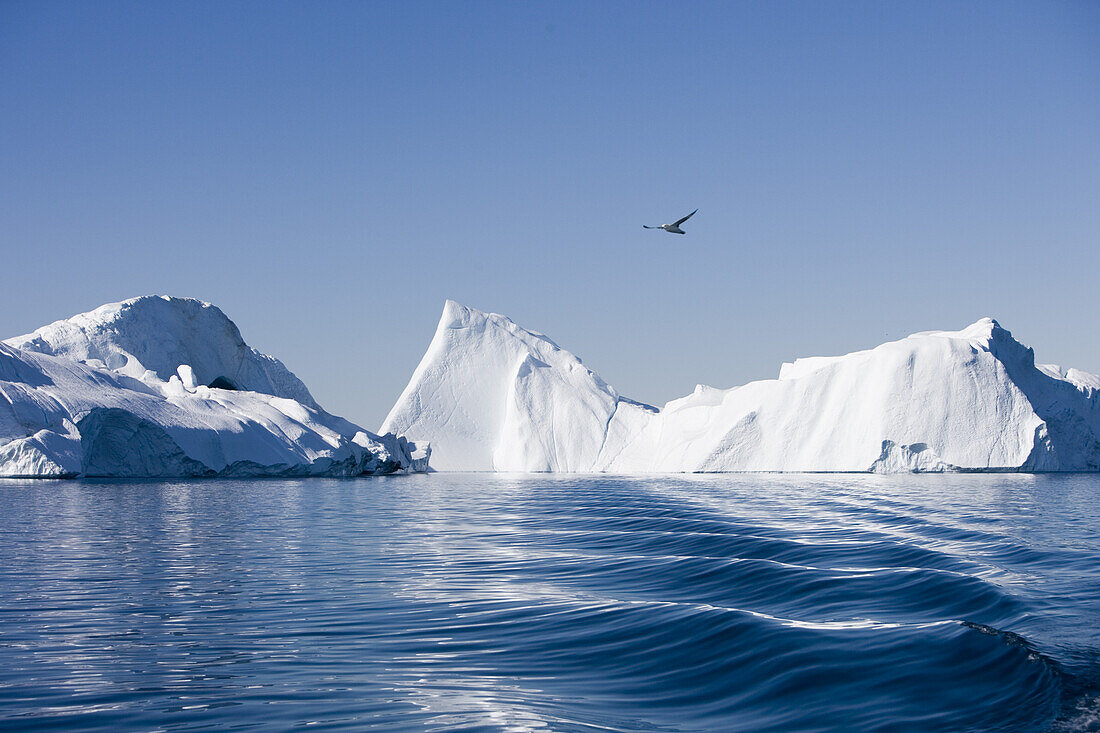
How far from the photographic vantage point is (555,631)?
6.27 metres

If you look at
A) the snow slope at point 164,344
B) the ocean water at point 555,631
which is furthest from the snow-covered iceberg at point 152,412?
the ocean water at point 555,631

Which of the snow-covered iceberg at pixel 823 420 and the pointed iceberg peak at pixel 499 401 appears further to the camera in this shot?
the pointed iceberg peak at pixel 499 401

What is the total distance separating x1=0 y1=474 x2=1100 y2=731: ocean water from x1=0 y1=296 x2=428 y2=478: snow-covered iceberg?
21.4 m

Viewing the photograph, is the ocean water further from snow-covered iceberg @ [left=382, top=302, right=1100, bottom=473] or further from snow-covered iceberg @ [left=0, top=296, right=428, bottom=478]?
snow-covered iceberg @ [left=382, top=302, right=1100, bottom=473]

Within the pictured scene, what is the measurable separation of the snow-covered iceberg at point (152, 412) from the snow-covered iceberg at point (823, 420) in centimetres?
1837

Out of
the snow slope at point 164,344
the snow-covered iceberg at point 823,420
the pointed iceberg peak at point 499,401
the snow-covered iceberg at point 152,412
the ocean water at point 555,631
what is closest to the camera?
the ocean water at point 555,631

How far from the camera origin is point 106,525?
47.4 ft

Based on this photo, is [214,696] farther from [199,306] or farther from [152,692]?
[199,306]

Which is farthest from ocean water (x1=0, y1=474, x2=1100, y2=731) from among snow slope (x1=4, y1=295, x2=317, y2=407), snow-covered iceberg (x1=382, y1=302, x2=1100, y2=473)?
snow slope (x1=4, y1=295, x2=317, y2=407)

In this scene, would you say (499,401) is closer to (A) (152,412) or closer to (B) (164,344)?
(B) (164,344)

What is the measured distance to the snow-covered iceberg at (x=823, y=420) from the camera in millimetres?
41781

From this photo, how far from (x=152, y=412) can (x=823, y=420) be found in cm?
3167

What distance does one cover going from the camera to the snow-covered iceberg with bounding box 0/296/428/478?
32.3 m

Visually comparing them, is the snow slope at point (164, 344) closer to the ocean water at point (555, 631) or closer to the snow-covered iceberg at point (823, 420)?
the snow-covered iceberg at point (823, 420)
